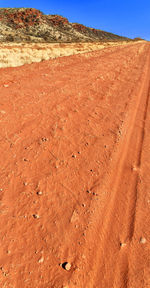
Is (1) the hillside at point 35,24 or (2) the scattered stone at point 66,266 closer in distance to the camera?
(2) the scattered stone at point 66,266

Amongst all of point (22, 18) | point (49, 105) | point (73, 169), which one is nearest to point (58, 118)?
point (49, 105)

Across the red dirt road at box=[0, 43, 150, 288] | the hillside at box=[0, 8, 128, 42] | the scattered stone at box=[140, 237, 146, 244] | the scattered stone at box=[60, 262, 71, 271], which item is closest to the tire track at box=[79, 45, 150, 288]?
the red dirt road at box=[0, 43, 150, 288]

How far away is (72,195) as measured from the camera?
3.13m

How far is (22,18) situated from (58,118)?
55.6 m

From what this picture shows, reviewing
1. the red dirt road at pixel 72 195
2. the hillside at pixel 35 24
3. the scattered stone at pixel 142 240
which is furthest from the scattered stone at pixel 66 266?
the hillside at pixel 35 24

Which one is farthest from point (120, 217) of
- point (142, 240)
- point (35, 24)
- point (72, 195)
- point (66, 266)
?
point (35, 24)

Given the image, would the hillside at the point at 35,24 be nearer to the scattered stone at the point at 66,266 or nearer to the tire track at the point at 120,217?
the tire track at the point at 120,217

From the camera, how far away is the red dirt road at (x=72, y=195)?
221 cm

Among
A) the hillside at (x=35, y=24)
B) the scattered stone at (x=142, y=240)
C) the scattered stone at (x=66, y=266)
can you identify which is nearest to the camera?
the scattered stone at (x=66, y=266)

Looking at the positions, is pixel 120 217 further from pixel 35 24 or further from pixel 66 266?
pixel 35 24

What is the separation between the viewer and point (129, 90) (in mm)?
9133

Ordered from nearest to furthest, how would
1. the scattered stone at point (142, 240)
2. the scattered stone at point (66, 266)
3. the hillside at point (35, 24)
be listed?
the scattered stone at point (66, 266) → the scattered stone at point (142, 240) → the hillside at point (35, 24)

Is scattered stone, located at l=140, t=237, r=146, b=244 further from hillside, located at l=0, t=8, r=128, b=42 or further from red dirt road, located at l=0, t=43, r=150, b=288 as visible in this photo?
hillside, located at l=0, t=8, r=128, b=42

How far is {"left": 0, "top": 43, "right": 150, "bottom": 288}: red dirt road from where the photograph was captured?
2.21 metres
